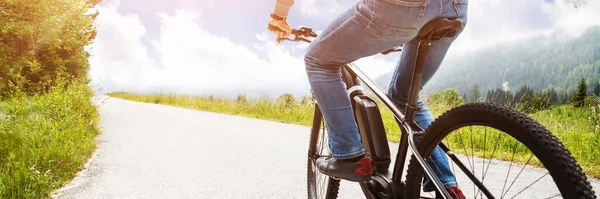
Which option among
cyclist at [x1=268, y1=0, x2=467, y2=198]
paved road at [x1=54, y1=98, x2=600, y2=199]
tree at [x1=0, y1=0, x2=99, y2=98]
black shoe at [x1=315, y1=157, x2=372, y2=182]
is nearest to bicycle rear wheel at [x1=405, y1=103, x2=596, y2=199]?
cyclist at [x1=268, y1=0, x2=467, y2=198]

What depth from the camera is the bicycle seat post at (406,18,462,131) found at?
1809 mm

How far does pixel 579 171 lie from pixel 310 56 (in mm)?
1195

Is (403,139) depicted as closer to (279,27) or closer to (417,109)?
(417,109)

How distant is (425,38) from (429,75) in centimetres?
44

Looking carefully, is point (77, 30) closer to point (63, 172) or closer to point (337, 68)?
point (63, 172)

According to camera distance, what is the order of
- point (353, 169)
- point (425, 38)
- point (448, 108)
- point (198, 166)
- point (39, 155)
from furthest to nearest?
point (448, 108)
point (198, 166)
point (39, 155)
point (353, 169)
point (425, 38)

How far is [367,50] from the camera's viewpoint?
1946 mm

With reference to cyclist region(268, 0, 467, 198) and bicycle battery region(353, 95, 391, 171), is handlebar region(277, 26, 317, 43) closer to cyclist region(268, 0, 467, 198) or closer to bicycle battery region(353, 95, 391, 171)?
cyclist region(268, 0, 467, 198)

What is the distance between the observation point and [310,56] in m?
2.13

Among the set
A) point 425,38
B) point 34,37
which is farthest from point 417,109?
point 34,37

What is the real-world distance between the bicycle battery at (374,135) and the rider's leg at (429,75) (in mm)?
161

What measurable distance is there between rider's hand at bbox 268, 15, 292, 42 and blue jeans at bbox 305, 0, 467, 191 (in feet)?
1.63

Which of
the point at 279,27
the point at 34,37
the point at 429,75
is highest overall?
the point at 34,37

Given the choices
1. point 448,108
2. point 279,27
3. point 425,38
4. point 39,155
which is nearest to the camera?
point 425,38
